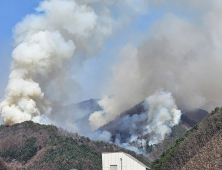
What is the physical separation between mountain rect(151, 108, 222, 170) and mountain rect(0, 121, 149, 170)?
68545 mm

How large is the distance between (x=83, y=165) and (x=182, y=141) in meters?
73.0

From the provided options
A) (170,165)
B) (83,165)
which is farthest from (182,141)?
(83,165)

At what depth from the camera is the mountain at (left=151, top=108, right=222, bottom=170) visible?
2180 inches

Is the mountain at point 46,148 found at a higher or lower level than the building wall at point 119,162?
higher

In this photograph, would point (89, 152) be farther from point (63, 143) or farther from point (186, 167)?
point (186, 167)

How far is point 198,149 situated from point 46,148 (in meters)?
103

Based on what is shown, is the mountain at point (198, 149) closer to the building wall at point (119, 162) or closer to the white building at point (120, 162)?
the building wall at point (119, 162)

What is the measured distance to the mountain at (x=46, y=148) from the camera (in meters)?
138

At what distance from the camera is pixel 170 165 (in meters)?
67.8

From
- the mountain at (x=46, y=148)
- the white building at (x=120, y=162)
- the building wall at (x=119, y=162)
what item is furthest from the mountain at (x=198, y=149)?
the mountain at (x=46, y=148)

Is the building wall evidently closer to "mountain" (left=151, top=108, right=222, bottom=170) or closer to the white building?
the white building

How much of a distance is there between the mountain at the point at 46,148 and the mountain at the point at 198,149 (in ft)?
225

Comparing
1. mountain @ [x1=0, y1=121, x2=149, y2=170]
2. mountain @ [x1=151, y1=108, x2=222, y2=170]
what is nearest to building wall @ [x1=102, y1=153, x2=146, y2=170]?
mountain @ [x1=151, y1=108, x2=222, y2=170]

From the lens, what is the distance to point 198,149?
6412cm
